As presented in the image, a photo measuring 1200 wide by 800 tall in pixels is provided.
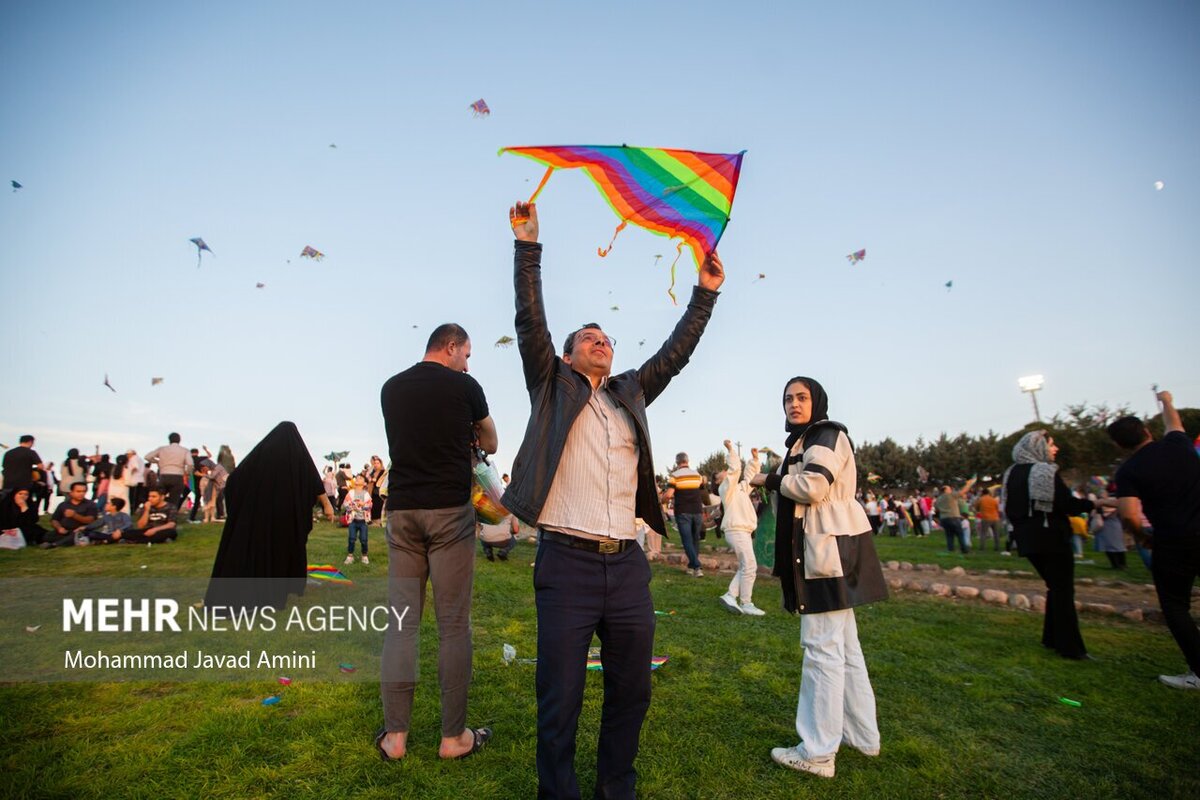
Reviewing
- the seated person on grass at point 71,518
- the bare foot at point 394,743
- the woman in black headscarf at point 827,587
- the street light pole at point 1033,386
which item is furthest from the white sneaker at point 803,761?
the street light pole at point 1033,386

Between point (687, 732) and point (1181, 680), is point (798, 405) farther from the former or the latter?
point (1181, 680)

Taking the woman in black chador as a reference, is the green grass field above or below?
below

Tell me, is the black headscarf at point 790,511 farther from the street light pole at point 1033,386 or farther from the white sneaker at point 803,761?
the street light pole at point 1033,386

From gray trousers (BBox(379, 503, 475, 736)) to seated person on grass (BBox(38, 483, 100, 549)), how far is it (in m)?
12.4

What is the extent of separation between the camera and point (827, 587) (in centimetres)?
373

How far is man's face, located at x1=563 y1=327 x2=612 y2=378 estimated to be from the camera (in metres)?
3.07

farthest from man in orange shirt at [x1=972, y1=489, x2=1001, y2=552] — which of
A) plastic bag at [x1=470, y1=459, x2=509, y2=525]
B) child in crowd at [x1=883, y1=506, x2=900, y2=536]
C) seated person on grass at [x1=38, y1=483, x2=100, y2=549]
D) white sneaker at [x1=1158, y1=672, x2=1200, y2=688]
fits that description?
seated person on grass at [x1=38, y1=483, x2=100, y2=549]

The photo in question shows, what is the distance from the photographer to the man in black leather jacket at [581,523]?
2.59 meters

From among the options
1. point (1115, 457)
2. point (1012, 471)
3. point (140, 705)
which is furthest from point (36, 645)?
point (1115, 457)

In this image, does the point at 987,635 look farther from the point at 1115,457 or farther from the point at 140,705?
the point at 1115,457

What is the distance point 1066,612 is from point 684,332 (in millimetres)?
6093

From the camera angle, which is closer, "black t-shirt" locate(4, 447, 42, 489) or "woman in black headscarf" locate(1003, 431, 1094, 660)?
"woman in black headscarf" locate(1003, 431, 1094, 660)

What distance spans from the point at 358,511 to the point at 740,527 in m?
7.11

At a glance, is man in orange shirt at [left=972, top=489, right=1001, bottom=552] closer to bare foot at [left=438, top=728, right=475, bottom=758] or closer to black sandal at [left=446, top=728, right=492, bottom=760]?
black sandal at [left=446, top=728, right=492, bottom=760]
